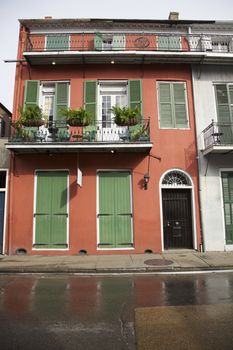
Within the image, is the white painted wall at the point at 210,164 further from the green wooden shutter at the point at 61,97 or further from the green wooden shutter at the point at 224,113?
the green wooden shutter at the point at 61,97

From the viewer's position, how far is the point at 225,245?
1134 centimetres

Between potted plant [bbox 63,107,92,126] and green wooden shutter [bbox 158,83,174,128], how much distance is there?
3.25 meters

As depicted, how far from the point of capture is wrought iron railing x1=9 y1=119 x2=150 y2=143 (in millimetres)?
10977

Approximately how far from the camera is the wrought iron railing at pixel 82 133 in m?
11.0

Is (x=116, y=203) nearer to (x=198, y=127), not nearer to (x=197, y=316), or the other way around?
(x=198, y=127)

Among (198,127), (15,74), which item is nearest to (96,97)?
(15,74)

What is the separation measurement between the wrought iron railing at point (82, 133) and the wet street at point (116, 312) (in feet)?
17.4

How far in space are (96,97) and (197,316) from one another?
9382 millimetres

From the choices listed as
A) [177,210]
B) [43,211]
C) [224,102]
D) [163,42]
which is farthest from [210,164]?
[43,211]

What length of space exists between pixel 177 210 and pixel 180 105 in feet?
14.8

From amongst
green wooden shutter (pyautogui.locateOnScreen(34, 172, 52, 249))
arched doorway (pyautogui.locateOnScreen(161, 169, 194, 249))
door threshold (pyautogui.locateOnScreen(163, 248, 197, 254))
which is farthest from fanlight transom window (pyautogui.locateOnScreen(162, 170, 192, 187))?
green wooden shutter (pyautogui.locateOnScreen(34, 172, 52, 249))

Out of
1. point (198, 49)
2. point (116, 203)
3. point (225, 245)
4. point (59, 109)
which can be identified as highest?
point (198, 49)

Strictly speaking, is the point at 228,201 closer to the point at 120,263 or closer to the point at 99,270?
the point at 120,263

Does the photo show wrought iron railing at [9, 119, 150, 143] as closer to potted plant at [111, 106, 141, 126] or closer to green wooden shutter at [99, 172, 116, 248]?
potted plant at [111, 106, 141, 126]
